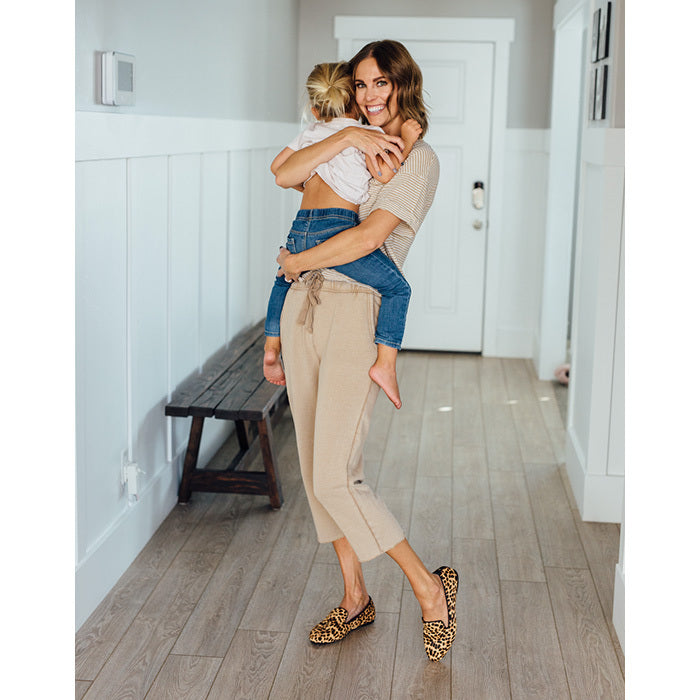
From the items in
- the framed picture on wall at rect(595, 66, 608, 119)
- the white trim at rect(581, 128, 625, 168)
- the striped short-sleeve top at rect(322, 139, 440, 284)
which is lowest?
the striped short-sleeve top at rect(322, 139, 440, 284)

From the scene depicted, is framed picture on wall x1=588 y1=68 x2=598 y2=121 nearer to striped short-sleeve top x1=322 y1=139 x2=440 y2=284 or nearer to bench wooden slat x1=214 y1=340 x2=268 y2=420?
striped short-sleeve top x1=322 y1=139 x2=440 y2=284

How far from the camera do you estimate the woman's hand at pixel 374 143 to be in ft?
7.02

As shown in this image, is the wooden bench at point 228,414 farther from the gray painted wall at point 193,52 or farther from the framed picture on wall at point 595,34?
the framed picture on wall at point 595,34

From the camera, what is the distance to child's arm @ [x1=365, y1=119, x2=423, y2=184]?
217 cm

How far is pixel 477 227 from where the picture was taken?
615 cm

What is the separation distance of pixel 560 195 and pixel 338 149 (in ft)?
12.2

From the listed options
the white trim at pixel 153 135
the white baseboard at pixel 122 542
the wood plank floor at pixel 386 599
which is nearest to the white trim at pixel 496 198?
the white trim at pixel 153 135

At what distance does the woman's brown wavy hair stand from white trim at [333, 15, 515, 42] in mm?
3962

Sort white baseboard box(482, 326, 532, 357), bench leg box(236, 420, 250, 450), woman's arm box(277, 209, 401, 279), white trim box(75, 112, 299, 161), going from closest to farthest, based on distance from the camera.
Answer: woman's arm box(277, 209, 401, 279) < white trim box(75, 112, 299, 161) < bench leg box(236, 420, 250, 450) < white baseboard box(482, 326, 532, 357)

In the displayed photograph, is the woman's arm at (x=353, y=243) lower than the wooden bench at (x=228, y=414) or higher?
higher

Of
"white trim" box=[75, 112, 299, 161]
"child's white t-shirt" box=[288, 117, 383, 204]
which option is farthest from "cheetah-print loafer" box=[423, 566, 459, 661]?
"white trim" box=[75, 112, 299, 161]

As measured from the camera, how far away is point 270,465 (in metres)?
3.39

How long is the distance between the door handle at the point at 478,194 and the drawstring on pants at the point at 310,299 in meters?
4.04
